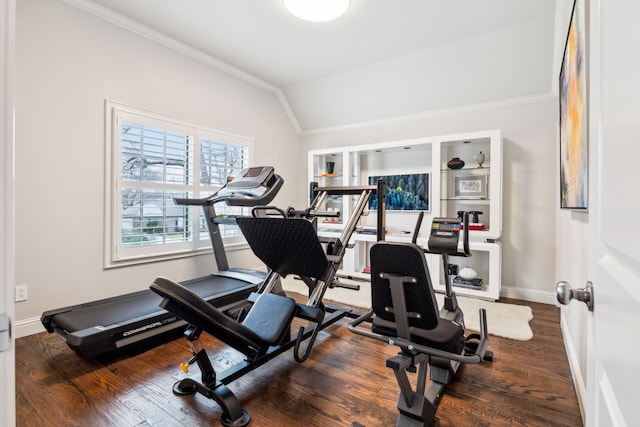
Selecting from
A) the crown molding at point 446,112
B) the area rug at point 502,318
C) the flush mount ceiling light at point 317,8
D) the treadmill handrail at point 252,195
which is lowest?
the area rug at point 502,318

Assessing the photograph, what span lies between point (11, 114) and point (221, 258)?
10.9 feet

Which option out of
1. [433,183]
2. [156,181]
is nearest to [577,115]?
[433,183]

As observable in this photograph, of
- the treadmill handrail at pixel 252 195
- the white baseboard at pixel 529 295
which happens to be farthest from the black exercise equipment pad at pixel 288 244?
the white baseboard at pixel 529 295

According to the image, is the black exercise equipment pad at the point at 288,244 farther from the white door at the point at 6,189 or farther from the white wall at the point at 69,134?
the white wall at the point at 69,134

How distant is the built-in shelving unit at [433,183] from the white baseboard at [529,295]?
0.92 ft

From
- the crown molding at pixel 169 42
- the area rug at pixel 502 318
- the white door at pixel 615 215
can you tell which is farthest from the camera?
the crown molding at pixel 169 42

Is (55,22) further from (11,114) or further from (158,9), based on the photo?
(11,114)

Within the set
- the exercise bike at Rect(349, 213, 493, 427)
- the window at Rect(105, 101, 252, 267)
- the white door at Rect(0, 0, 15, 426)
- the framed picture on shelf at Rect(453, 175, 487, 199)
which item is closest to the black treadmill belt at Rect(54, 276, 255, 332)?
the window at Rect(105, 101, 252, 267)

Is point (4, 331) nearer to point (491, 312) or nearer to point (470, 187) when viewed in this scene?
point (491, 312)

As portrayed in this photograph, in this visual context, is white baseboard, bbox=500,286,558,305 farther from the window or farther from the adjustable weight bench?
the window

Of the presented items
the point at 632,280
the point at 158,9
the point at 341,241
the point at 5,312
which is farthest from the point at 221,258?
the point at 632,280

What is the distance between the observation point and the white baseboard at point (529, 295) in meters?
3.61

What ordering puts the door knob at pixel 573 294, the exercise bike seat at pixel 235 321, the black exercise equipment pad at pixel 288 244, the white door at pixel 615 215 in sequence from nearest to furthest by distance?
the white door at pixel 615 215 < the door knob at pixel 573 294 < the exercise bike seat at pixel 235 321 < the black exercise equipment pad at pixel 288 244

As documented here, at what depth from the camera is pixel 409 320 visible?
1582 millimetres
